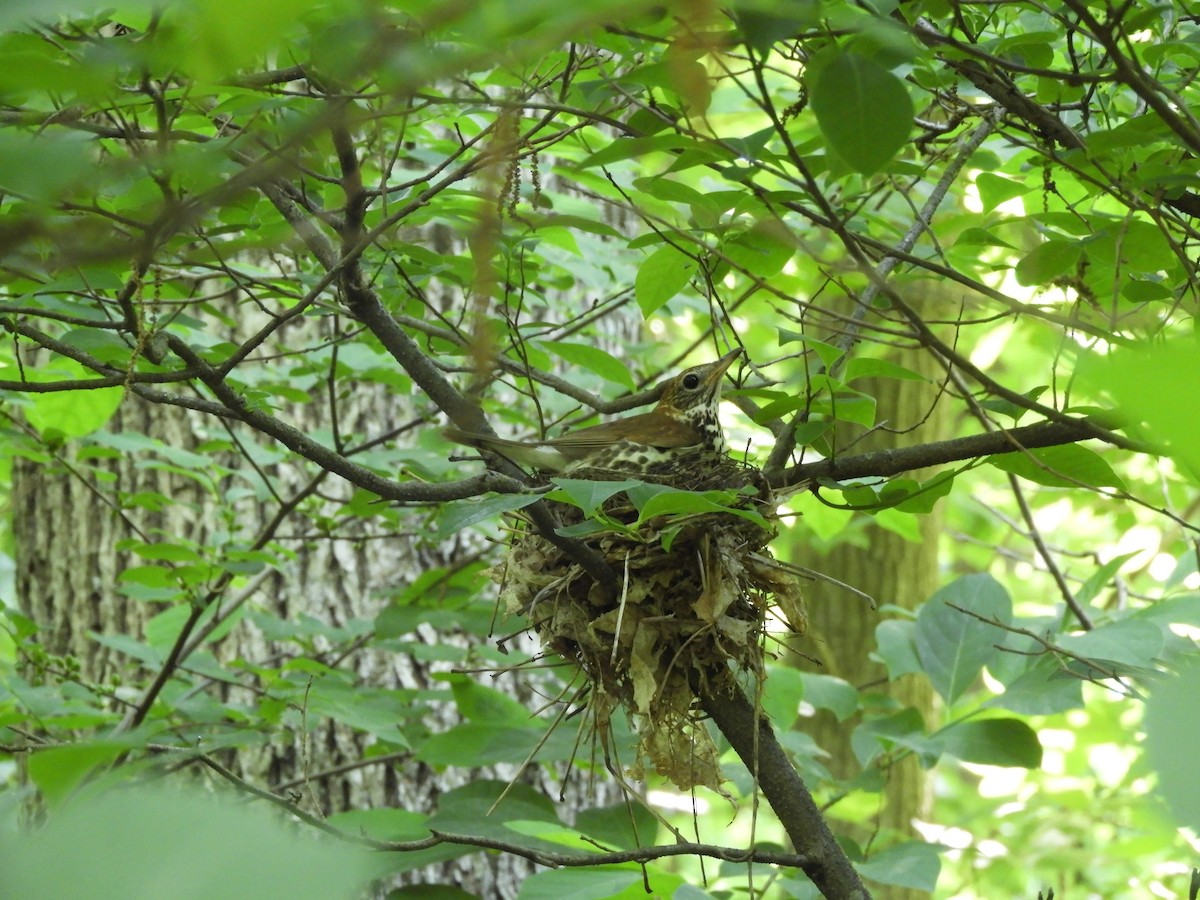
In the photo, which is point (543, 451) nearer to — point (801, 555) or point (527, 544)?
point (527, 544)

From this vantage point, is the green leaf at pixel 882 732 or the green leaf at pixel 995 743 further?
the green leaf at pixel 882 732

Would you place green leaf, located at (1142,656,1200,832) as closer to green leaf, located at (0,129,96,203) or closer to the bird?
green leaf, located at (0,129,96,203)

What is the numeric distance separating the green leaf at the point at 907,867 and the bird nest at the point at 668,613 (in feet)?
1.29

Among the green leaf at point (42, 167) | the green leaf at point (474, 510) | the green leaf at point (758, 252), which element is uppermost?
the green leaf at point (758, 252)

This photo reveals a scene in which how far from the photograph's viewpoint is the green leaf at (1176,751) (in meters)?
0.47

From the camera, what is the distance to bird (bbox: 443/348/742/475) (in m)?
2.84

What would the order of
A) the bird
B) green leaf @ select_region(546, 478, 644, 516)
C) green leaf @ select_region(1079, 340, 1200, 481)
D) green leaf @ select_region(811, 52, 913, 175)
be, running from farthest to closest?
the bird
green leaf @ select_region(546, 478, 644, 516)
green leaf @ select_region(811, 52, 913, 175)
green leaf @ select_region(1079, 340, 1200, 481)

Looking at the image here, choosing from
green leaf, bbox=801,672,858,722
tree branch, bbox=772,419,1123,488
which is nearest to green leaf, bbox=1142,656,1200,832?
tree branch, bbox=772,419,1123,488

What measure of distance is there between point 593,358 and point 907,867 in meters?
1.28

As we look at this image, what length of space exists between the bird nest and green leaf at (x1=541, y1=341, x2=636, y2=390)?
34 cm

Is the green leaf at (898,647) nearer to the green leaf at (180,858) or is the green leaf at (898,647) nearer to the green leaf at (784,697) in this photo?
the green leaf at (784,697)

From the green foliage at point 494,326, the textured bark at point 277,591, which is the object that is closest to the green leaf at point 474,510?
the green foliage at point 494,326

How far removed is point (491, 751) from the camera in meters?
2.76

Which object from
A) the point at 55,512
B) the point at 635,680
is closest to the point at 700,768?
the point at 635,680
